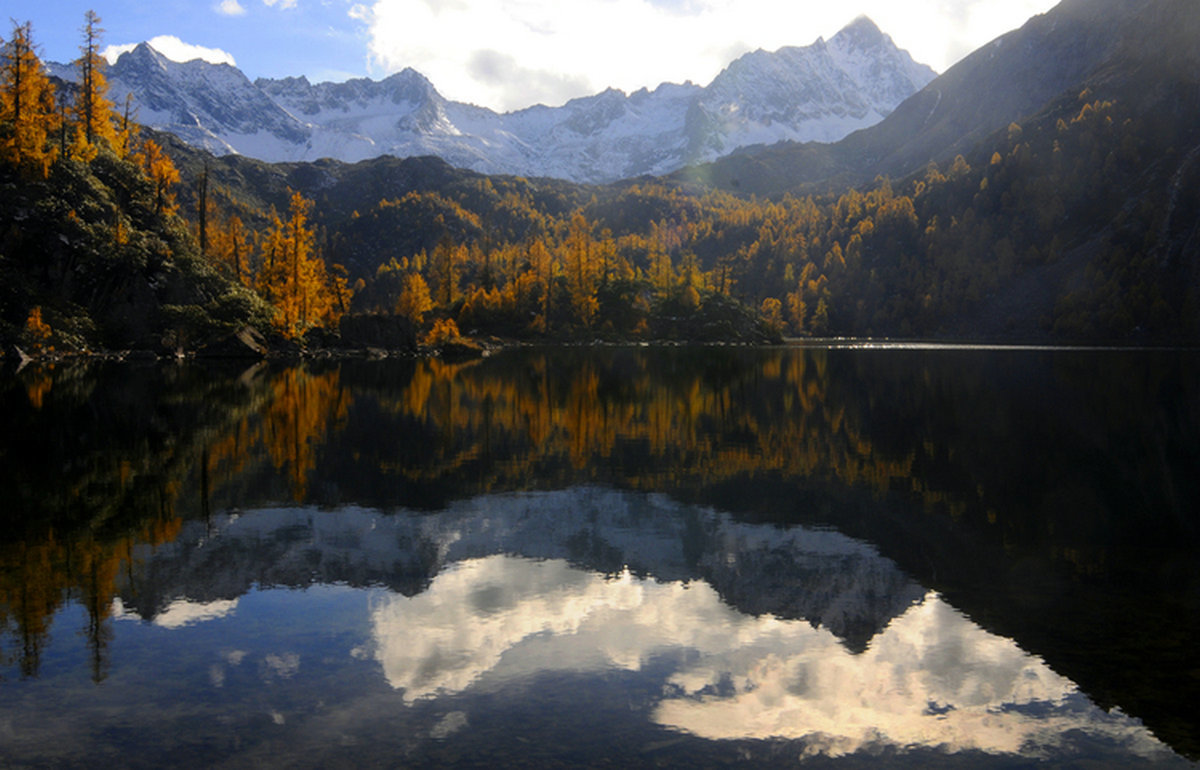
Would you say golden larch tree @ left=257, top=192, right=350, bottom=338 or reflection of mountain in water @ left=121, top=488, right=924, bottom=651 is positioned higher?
golden larch tree @ left=257, top=192, right=350, bottom=338

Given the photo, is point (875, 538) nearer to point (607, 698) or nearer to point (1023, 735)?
point (1023, 735)

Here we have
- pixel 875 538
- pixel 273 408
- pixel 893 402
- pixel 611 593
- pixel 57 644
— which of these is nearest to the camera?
pixel 57 644

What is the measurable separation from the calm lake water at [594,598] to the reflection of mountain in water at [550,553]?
101 mm

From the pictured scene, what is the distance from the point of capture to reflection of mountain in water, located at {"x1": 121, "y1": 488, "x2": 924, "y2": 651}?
49.7 feet

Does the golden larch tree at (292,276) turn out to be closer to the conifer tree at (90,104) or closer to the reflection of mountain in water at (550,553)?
the conifer tree at (90,104)

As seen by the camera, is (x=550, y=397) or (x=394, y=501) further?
(x=550, y=397)

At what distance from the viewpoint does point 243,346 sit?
91312mm

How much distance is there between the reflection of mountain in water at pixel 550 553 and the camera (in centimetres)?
1515

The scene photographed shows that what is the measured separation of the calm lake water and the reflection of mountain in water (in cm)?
10

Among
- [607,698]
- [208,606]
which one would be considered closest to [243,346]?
[208,606]

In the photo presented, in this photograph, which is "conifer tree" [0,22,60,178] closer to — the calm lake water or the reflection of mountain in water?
the calm lake water

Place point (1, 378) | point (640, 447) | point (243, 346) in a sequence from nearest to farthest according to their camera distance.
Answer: point (640, 447)
point (1, 378)
point (243, 346)

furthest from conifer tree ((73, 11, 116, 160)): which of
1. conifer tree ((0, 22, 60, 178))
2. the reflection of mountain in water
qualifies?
the reflection of mountain in water

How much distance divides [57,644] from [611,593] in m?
9.46
